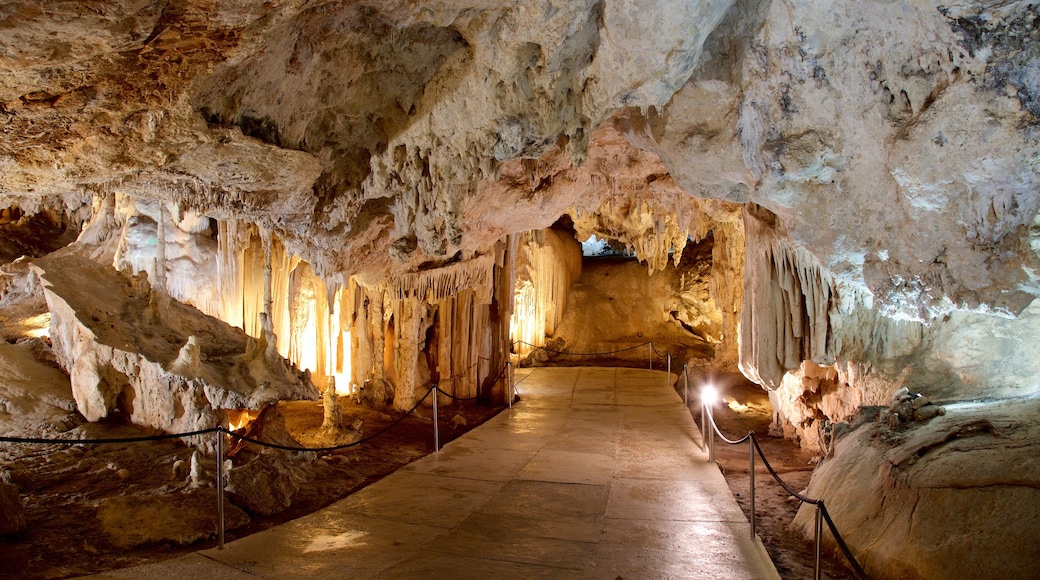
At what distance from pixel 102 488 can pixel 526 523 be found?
369 cm

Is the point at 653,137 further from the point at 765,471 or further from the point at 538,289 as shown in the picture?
the point at 538,289

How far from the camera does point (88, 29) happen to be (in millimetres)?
2881

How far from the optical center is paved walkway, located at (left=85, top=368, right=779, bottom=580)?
160 inches

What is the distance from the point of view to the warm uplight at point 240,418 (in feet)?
22.0

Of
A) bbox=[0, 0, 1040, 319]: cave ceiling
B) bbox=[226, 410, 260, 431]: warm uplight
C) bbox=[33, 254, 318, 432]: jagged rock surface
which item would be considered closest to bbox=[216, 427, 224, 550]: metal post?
bbox=[33, 254, 318, 432]: jagged rock surface

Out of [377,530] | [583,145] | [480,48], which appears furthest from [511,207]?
[377,530]

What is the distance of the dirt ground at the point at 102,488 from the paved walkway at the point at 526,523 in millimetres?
303

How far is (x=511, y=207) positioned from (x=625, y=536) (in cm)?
442

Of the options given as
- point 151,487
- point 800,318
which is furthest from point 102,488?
point 800,318

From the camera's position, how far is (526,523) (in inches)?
195

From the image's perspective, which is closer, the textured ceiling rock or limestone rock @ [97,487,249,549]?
the textured ceiling rock

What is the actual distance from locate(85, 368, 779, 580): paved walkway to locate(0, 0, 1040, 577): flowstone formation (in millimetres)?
1196

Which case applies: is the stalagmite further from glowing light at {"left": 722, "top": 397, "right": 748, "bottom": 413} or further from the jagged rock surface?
glowing light at {"left": 722, "top": 397, "right": 748, "bottom": 413}

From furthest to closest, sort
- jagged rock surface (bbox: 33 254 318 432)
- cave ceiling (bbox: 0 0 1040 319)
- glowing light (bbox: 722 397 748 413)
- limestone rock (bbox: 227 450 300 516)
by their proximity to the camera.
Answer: glowing light (bbox: 722 397 748 413) → jagged rock surface (bbox: 33 254 318 432) → limestone rock (bbox: 227 450 300 516) → cave ceiling (bbox: 0 0 1040 319)
